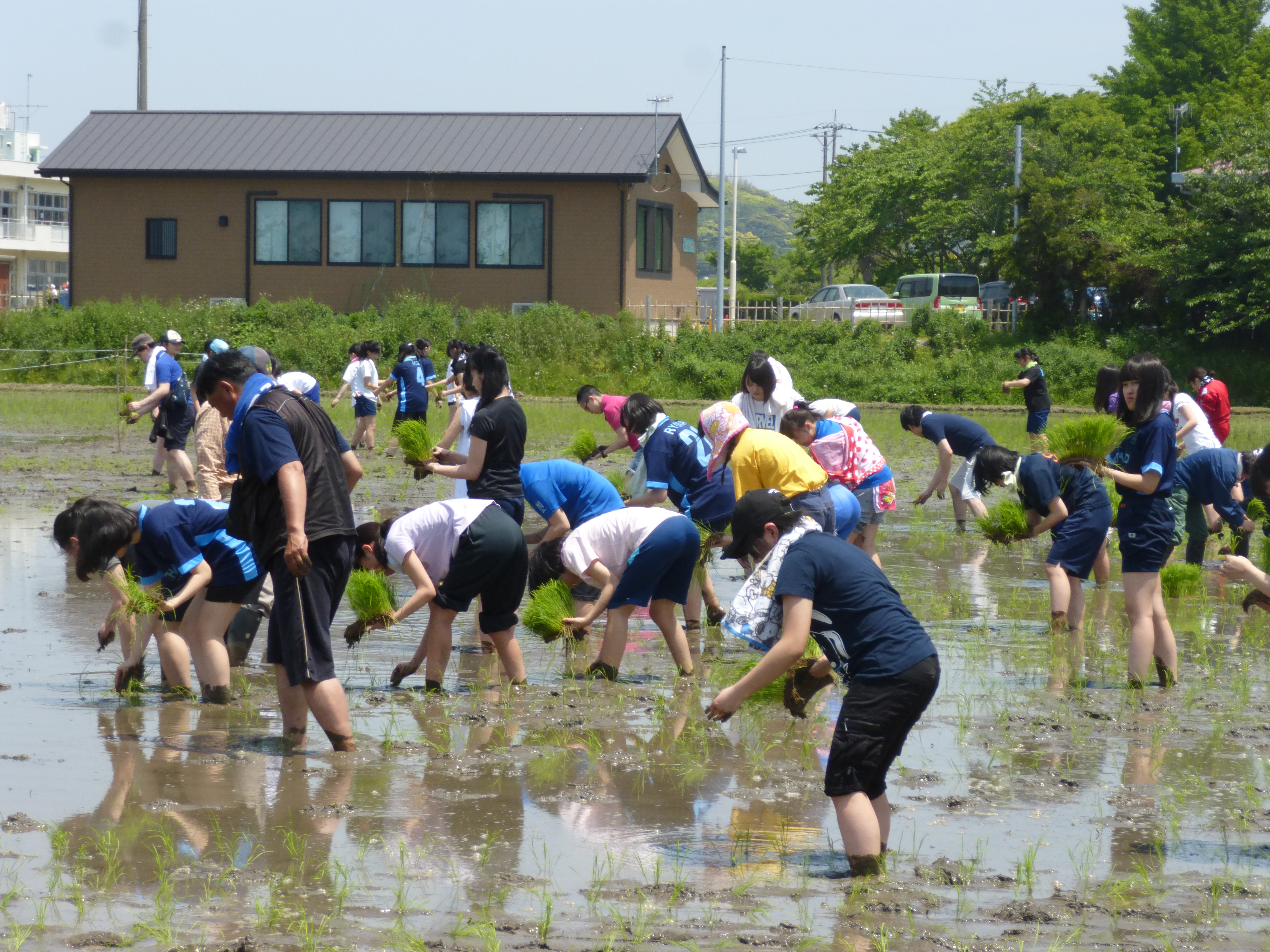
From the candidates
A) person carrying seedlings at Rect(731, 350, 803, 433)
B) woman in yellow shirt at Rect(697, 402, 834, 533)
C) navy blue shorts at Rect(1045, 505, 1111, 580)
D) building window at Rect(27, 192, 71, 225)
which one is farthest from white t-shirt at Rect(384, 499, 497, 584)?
building window at Rect(27, 192, 71, 225)

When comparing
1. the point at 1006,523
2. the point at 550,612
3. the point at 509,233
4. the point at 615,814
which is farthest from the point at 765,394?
the point at 509,233

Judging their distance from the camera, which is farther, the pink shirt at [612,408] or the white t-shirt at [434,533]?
the pink shirt at [612,408]

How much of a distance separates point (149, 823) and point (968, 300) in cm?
3800

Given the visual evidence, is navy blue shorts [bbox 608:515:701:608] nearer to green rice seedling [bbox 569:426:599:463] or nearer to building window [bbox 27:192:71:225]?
green rice seedling [bbox 569:426:599:463]

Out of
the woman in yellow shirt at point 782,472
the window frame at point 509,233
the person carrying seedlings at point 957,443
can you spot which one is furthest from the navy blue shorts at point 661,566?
the window frame at point 509,233

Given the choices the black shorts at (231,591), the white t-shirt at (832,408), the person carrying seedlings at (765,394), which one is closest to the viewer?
the black shorts at (231,591)

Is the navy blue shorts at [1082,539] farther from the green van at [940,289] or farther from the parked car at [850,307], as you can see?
the green van at [940,289]

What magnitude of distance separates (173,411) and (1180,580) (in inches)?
375

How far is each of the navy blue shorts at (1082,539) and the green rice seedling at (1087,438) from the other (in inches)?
45.4

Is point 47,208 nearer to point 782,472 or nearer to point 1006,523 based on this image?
point 1006,523

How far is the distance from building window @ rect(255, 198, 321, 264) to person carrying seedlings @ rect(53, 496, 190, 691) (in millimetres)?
32289

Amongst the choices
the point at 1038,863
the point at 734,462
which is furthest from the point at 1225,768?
the point at 734,462

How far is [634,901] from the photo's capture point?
435cm

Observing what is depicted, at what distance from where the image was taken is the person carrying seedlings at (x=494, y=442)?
7445 millimetres
